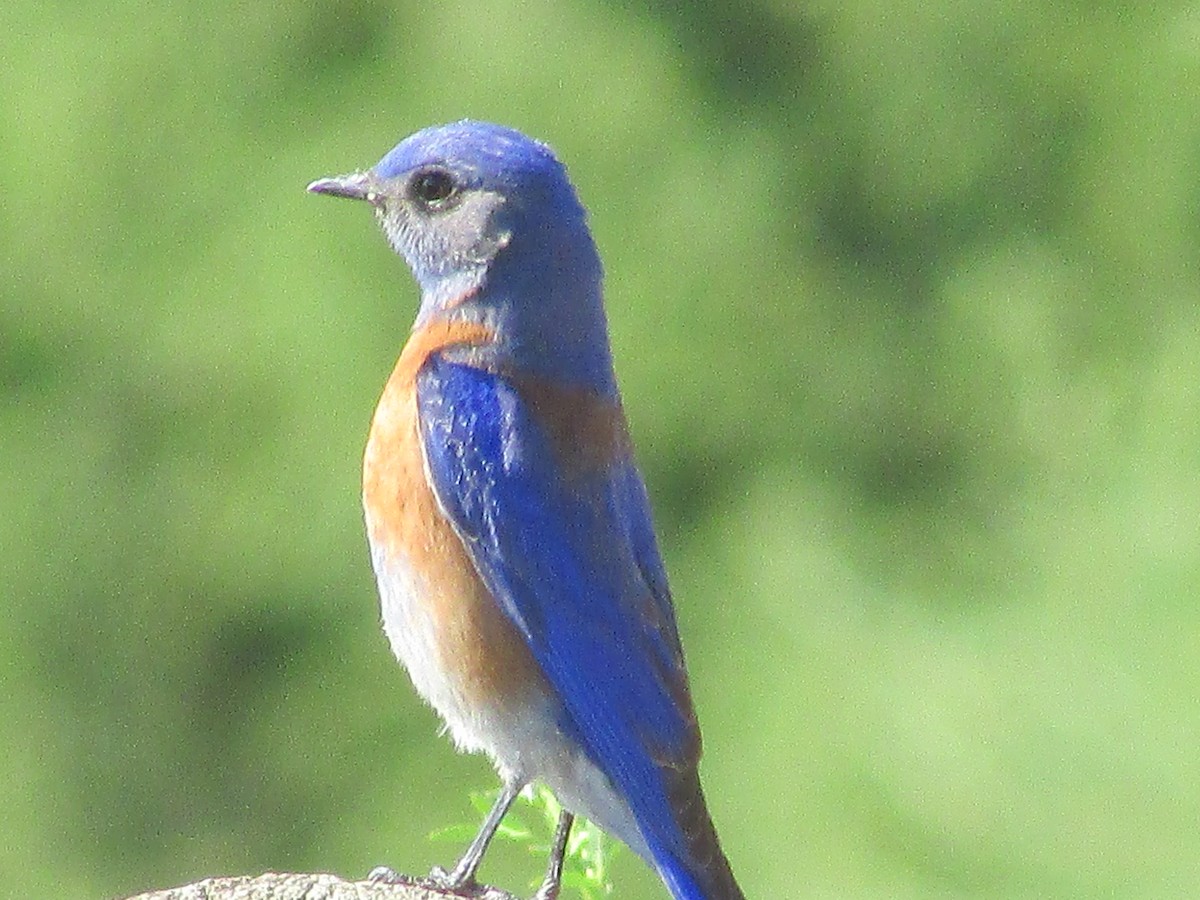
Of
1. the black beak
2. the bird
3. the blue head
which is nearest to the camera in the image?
the bird

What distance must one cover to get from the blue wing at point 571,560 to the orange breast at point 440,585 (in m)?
0.02

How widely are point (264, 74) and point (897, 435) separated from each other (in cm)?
170

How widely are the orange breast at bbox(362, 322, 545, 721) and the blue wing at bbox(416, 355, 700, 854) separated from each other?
0.02 metres

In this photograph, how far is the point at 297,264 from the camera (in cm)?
535

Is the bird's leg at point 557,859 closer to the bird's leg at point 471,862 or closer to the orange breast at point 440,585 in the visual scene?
the bird's leg at point 471,862

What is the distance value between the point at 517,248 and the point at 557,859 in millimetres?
874

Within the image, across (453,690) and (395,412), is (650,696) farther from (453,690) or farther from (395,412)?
(395,412)

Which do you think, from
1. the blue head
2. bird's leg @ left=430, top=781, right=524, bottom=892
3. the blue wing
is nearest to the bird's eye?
the blue head

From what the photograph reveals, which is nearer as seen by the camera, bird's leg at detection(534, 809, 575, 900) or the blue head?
bird's leg at detection(534, 809, 575, 900)

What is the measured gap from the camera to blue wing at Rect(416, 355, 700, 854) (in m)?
3.21

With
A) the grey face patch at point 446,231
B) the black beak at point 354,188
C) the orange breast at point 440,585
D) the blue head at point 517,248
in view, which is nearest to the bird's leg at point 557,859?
the orange breast at point 440,585

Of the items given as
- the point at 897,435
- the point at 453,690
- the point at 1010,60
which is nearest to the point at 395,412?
the point at 453,690

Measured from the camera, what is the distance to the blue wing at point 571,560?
321 centimetres

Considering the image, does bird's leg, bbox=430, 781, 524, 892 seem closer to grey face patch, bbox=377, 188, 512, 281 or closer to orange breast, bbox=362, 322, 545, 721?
orange breast, bbox=362, 322, 545, 721
